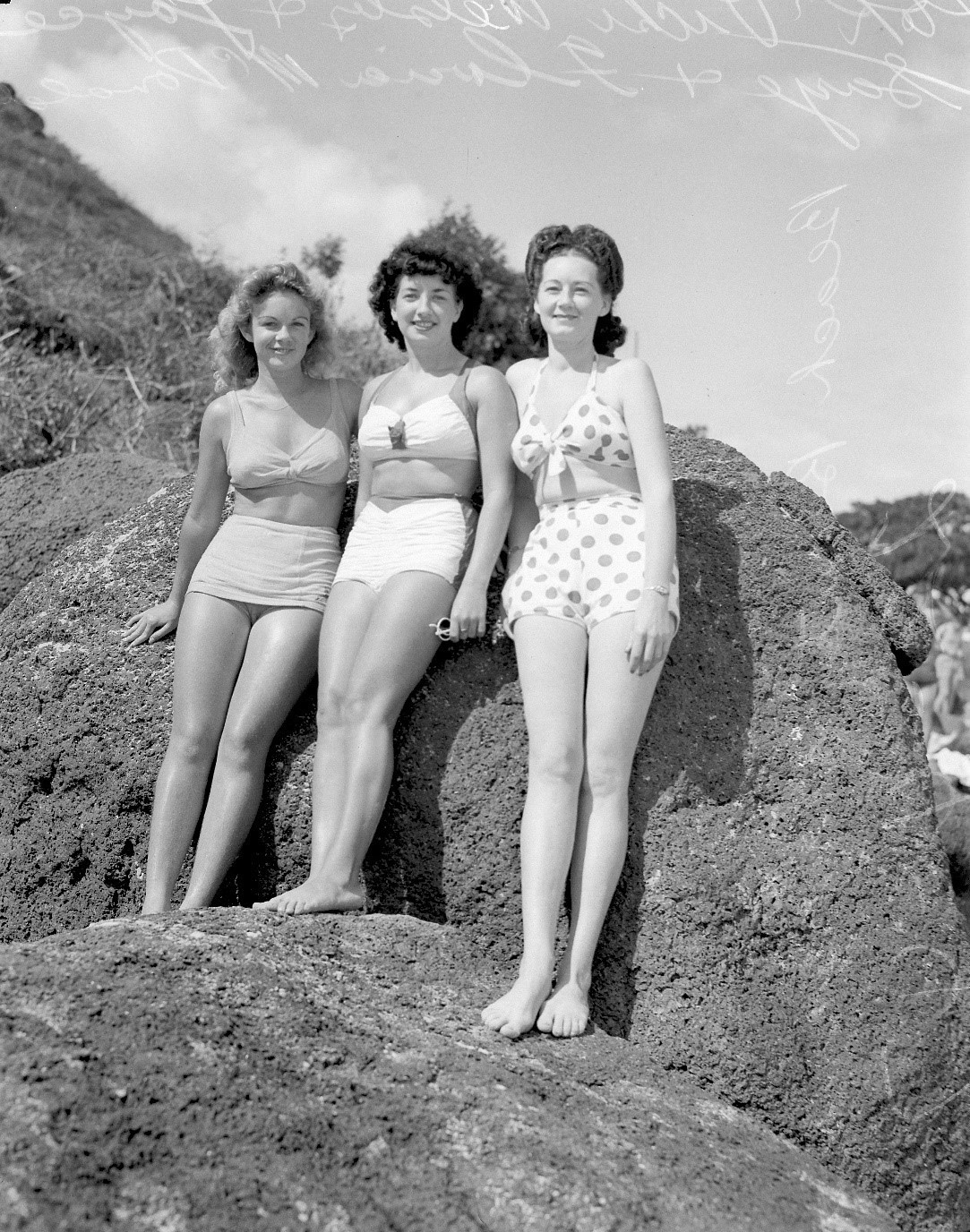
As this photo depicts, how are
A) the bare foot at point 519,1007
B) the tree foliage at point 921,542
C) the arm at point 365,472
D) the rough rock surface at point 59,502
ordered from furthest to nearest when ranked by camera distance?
the tree foliage at point 921,542, the rough rock surface at point 59,502, the arm at point 365,472, the bare foot at point 519,1007

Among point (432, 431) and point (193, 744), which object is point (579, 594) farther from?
point (193, 744)

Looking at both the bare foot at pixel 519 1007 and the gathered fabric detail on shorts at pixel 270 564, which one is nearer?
the bare foot at pixel 519 1007

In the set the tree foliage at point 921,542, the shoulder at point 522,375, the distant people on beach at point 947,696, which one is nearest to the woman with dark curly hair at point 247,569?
the shoulder at point 522,375

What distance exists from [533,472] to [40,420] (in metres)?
5.80

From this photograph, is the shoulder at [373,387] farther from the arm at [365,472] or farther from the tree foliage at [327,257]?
the tree foliage at [327,257]

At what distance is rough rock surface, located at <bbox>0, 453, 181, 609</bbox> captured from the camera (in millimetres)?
5562

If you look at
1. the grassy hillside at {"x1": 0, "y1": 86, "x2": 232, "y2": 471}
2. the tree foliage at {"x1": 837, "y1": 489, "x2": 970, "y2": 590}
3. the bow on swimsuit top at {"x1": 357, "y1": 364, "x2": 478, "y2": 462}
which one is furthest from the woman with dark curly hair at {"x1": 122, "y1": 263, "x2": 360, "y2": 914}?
the tree foliage at {"x1": 837, "y1": 489, "x2": 970, "y2": 590}

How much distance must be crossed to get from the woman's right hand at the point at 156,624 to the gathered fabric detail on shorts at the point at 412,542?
75 centimetres

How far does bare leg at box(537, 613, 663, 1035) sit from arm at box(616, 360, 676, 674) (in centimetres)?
6

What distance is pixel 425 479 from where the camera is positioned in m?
4.08

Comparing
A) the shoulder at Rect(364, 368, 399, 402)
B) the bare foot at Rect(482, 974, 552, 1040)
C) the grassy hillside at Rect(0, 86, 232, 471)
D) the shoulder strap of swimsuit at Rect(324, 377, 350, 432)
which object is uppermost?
the grassy hillside at Rect(0, 86, 232, 471)

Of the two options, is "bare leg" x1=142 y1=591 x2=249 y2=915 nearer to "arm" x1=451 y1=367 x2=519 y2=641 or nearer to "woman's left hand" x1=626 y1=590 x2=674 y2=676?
"arm" x1=451 y1=367 x2=519 y2=641

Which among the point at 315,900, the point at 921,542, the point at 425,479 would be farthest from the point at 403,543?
the point at 921,542

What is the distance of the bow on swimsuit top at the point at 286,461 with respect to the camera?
4.27m
